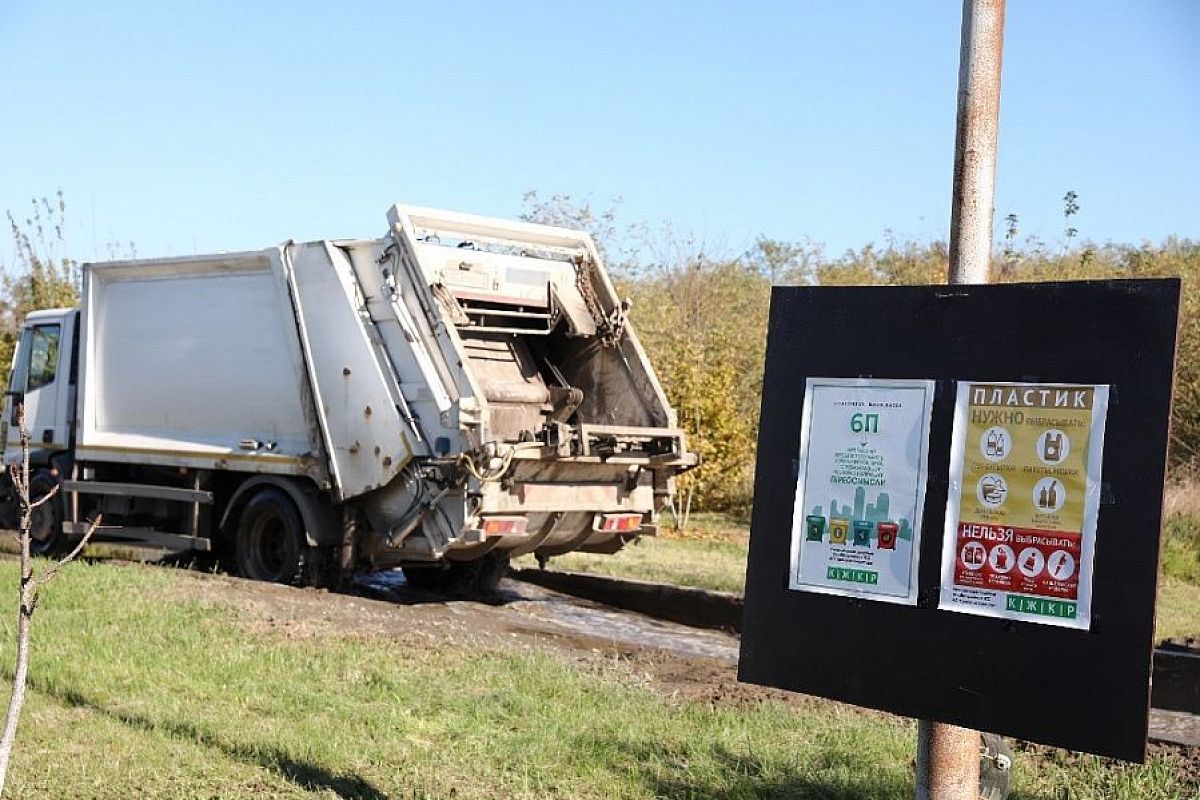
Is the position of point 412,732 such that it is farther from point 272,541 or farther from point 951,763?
point 272,541

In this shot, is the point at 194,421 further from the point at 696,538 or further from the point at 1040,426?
the point at 1040,426

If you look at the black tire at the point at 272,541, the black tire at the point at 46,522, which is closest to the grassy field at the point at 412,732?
the black tire at the point at 272,541

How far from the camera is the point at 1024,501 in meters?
3.72

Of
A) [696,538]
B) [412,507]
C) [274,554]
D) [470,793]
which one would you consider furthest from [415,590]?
[470,793]

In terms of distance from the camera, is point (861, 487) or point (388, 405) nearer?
point (861, 487)

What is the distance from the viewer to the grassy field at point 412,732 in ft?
17.9

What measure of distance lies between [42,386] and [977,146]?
40.4 feet

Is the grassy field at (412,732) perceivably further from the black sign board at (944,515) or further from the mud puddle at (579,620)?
the mud puddle at (579,620)

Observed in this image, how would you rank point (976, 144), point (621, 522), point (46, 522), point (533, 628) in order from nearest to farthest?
point (976, 144) < point (533, 628) < point (621, 522) < point (46, 522)

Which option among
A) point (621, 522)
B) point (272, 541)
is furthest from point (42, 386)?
point (621, 522)

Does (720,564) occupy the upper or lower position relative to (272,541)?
lower

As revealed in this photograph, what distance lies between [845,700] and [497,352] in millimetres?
7360

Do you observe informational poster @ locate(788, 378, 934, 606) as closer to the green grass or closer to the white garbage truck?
the white garbage truck

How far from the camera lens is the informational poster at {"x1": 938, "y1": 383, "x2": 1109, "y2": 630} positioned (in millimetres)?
3617
